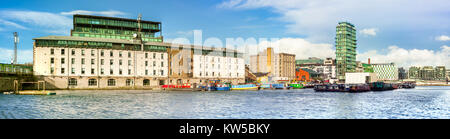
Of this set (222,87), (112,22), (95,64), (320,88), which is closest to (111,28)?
(112,22)

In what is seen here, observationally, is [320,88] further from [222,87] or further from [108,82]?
[108,82]

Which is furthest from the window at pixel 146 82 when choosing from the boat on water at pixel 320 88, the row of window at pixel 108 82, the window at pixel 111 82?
the boat on water at pixel 320 88

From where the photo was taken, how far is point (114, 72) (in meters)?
112

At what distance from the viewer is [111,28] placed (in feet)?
415

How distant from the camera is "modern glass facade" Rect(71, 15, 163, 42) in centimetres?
12121

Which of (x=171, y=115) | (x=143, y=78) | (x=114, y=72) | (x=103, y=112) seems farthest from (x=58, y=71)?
(x=171, y=115)

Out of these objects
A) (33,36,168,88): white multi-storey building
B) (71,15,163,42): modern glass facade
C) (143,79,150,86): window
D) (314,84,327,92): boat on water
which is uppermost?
(71,15,163,42): modern glass facade

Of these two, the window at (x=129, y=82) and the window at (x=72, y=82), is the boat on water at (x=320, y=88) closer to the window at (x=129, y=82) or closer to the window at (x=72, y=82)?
the window at (x=129, y=82)

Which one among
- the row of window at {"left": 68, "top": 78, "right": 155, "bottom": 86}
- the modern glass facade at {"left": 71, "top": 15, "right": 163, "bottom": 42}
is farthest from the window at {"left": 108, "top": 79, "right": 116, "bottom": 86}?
the modern glass facade at {"left": 71, "top": 15, "right": 163, "bottom": 42}

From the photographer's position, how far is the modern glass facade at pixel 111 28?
12121 cm

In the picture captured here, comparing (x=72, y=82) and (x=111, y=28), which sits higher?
(x=111, y=28)

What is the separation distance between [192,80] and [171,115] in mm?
91037

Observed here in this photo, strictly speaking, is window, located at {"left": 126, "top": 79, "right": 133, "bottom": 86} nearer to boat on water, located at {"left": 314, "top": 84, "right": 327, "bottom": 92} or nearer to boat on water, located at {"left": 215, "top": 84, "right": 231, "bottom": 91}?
boat on water, located at {"left": 215, "top": 84, "right": 231, "bottom": 91}
